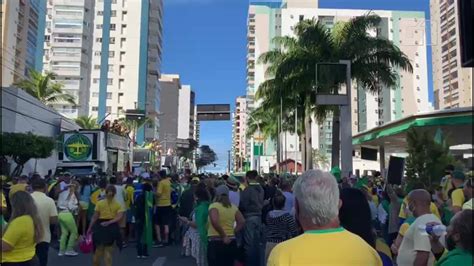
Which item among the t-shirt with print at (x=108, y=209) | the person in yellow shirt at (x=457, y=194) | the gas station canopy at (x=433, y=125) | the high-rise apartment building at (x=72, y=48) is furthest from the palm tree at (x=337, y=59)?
the high-rise apartment building at (x=72, y=48)

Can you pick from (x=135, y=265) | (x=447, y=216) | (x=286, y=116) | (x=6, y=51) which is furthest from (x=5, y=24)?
(x=447, y=216)

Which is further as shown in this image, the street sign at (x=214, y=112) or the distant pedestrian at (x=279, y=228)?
the street sign at (x=214, y=112)

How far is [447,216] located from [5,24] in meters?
73.0

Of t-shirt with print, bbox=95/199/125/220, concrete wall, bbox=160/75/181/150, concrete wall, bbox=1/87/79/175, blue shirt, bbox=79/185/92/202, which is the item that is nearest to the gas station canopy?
blue shirt, bbox=79/185/92/202

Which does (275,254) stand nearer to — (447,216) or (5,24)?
(447,216)

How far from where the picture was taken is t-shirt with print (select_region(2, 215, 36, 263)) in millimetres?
5566

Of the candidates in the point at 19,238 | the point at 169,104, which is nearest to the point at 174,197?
the point at 19,238

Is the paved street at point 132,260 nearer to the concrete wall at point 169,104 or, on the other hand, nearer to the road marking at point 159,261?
the road marking at point 159,261

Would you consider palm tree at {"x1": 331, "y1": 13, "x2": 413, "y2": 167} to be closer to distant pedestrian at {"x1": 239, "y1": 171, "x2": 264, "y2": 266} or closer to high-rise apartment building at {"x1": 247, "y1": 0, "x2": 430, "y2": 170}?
distant pedestrian at {"x1": 239, "y1": 171, "x2": 264, "y2": 266}

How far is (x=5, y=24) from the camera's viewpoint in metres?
69.8

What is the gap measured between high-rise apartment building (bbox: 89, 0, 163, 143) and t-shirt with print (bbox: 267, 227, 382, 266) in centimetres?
10002

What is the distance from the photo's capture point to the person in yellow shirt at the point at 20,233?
5566 mm

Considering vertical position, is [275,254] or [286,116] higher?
[286,116]

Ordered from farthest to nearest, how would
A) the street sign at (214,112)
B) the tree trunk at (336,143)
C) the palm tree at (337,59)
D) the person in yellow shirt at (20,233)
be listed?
the street sign at (214,112) < the palm tree at (337,59) < the tree trunk at (336,143) < the person in yellow shirt at (20,233)
